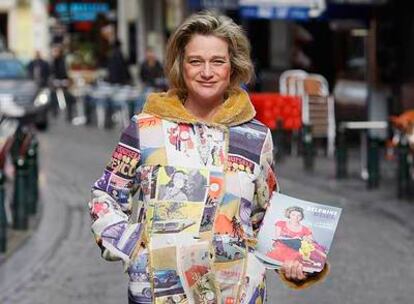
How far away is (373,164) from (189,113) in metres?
11.4

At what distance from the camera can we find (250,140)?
13.8ft

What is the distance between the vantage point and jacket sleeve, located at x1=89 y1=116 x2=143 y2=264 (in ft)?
13.5

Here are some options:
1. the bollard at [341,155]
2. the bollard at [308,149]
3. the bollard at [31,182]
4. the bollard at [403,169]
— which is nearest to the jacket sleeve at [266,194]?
the bollard at [31,182]

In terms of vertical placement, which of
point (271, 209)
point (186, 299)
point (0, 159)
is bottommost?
point (0, 159)

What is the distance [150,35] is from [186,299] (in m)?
38.3

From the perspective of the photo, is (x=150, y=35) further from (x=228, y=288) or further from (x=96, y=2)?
(x=228, y=288)

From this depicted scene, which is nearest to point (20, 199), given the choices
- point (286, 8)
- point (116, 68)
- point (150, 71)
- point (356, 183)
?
point (356, 183)

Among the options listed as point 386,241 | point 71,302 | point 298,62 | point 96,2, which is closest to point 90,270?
point 71,302

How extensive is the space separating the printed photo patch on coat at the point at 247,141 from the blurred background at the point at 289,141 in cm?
124

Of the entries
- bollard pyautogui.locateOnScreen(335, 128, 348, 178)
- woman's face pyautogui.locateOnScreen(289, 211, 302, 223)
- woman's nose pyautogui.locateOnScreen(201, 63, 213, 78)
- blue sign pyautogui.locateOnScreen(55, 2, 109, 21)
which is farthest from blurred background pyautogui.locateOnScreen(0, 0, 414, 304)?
blue sign pyautogui.locateOnScreen(55, 2, 109, 21)

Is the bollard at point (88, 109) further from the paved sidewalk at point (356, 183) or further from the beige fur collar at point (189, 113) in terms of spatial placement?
the beige fur collar at point (189, 113)

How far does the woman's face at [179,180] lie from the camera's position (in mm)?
4066

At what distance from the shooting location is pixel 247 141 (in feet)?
13.8

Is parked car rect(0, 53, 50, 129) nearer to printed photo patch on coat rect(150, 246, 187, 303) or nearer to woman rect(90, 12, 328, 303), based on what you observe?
woman rect(90, 12, 328, 303)
